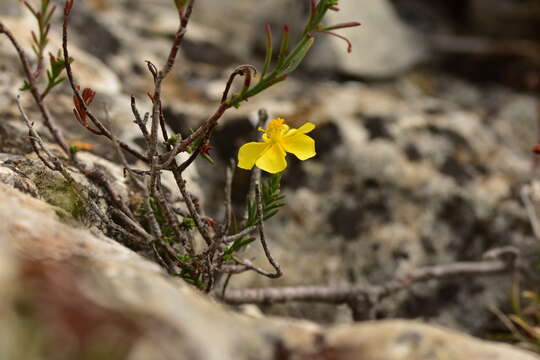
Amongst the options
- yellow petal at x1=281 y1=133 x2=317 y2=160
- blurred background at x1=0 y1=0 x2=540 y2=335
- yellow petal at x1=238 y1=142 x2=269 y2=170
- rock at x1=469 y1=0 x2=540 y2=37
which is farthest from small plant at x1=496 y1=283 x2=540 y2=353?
rock at x1=469 y1=0 x2=540 y2=37

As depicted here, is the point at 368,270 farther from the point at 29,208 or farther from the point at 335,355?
the point at 29,208

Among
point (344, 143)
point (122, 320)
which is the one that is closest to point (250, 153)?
point (122, 320)

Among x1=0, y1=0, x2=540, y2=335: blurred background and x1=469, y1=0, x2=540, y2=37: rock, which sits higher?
x1=469, y1=0, x2=540, y2=37: rock

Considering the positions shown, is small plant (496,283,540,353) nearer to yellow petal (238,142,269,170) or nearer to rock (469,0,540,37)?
yellow petal (238,142,269,170)

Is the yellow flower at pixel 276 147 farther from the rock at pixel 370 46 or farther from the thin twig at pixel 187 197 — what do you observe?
the rock at pixel 370 46

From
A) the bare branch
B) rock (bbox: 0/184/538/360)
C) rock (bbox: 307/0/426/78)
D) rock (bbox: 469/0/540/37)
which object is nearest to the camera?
rock (bbox: 0/184/538/360)

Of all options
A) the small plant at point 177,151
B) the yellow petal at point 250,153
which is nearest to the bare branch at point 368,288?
the small plant at point 177,151

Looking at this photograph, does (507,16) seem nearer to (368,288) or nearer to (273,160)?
(368,288)

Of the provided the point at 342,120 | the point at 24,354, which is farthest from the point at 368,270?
the point at 24,354
